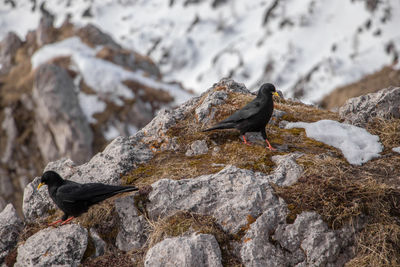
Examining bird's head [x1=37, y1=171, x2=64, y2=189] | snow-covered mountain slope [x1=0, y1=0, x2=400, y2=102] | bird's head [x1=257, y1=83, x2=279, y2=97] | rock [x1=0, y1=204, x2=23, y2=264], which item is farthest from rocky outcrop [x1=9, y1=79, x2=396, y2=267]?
snow-covered mountain slope [x1=0, y1=0, x2=400, y2=102]

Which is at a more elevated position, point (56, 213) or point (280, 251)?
point (56, 213)

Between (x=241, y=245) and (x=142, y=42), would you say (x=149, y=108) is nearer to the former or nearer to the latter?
(x=241, y=245)

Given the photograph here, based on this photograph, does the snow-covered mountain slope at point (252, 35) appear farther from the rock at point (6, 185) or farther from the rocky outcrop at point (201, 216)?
the rocky outcrop at point (201, 216)

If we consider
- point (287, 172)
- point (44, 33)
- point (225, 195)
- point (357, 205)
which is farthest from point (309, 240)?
point (44, 33)

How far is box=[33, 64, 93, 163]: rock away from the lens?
117 feet

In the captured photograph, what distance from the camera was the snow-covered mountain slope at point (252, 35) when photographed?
2506 inches

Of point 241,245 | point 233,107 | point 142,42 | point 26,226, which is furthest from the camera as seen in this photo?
point 142,42

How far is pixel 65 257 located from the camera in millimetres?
5449

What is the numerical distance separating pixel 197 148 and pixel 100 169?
6.51 ft

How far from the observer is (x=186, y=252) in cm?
498

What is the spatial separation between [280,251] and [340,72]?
2342 inches

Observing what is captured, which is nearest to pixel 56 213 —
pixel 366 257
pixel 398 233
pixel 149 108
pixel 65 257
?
pixel 65 257

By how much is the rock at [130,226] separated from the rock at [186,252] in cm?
60

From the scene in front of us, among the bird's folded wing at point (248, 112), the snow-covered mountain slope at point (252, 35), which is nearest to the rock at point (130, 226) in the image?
the bird's folded wing at point (248, 112)
